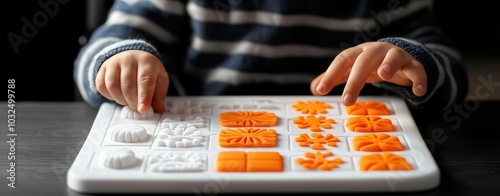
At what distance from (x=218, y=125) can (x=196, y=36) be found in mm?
307

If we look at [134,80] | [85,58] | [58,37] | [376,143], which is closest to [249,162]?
[376,143]

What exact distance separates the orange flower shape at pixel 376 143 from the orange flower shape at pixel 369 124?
1.1 inches

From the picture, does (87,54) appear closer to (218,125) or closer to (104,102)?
(104,102)

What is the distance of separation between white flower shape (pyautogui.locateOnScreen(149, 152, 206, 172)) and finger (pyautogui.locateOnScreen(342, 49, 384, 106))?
0.55ft

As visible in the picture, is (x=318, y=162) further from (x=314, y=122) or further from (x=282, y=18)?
(x=282, y=18)

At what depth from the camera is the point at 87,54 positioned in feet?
2.77

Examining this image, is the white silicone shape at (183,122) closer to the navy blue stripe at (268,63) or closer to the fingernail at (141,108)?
the fingernail at (141,108)

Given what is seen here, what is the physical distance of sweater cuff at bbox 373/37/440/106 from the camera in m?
0.73

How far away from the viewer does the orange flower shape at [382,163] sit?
21.1 inches

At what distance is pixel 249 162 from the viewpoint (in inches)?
21.3

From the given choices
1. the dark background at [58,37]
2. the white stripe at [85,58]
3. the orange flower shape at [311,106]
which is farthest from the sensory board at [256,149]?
the dark background at [58,37]

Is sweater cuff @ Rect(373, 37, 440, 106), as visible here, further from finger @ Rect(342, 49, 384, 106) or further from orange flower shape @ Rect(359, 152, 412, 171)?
orange flower shape @ Rect(359, 152, 412, 171)

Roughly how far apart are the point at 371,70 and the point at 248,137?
6.2 inches

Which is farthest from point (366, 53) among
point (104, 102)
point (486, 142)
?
point (104, 102)
